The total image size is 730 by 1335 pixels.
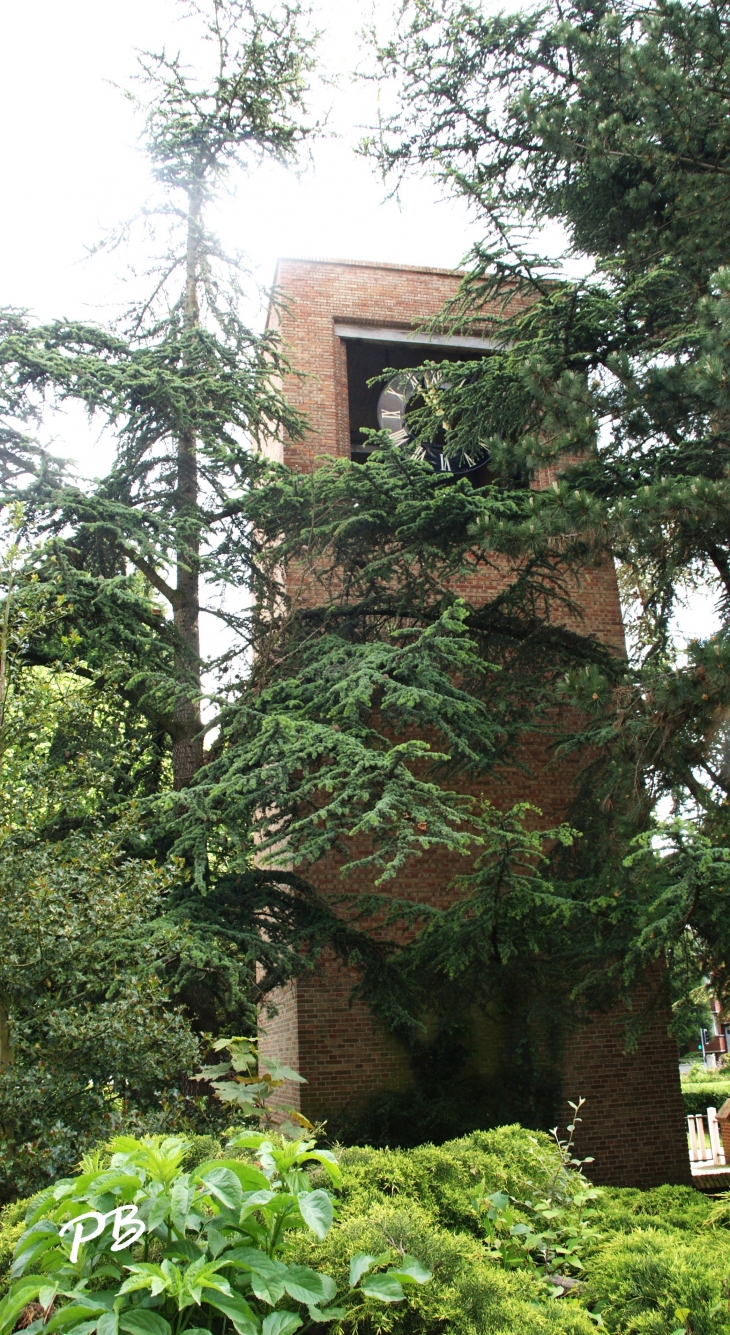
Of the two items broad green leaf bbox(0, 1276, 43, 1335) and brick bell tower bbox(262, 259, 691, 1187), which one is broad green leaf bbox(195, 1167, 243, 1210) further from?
brick bell tower bbox(262, 259, 691, 1187)

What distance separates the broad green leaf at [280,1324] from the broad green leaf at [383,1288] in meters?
0.26

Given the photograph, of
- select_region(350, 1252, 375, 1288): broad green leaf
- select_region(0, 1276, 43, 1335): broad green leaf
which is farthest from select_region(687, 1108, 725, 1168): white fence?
select_region(0, 1276, 43, 1335): broad green leaf

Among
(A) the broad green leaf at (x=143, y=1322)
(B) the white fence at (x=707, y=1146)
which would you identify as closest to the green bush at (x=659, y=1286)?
(A) the broad green leaf at (x=143, y=1322)

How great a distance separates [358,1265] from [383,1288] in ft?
0.32

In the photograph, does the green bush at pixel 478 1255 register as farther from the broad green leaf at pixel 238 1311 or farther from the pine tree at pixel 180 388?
the pine tree at pixel 180 388

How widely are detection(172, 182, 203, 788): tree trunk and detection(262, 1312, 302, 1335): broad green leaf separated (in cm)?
738

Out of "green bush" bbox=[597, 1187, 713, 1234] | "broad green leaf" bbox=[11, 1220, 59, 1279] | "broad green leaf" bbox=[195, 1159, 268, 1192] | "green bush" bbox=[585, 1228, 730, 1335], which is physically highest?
"broad green leaf" bbox=[195, 1159, 268, 1192]

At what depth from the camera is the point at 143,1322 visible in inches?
96.0

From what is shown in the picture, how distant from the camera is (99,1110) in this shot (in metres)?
5.13

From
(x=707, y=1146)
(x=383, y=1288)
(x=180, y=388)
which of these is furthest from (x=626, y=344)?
(x=707, y=1146)

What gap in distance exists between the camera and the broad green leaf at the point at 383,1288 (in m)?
2.73

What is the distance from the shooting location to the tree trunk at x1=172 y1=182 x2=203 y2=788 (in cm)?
1030

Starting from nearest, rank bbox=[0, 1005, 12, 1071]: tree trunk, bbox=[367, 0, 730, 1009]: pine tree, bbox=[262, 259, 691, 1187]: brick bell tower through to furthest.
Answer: bbox=[0, 1005, 12, 1071]: tree trunk < bbox=[367, 0, 730, 1009]: pine tree < bbox=[262, 259, 691, 1187]: brick bell tower

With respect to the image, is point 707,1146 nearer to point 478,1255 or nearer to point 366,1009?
point 366,1009
